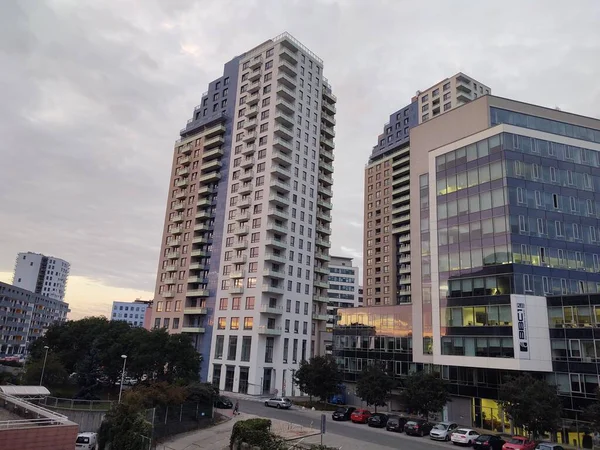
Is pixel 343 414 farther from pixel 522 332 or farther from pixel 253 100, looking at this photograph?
pixel 253 100

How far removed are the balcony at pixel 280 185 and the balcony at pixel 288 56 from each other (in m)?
26.4

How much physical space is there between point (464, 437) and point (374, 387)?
45.2 feet

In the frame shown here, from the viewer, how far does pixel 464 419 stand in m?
52.0

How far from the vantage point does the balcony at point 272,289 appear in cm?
8106

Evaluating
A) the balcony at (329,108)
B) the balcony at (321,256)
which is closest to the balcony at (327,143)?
the balcony at (329,108)

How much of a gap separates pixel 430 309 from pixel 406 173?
6358cm

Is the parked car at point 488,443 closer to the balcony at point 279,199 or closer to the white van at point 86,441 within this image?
the white van at point 86,441

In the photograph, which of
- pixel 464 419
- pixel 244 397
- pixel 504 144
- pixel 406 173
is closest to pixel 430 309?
pixel 464 419

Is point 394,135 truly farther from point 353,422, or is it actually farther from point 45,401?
point 45,401

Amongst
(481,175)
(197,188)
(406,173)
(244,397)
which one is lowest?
(244,397)

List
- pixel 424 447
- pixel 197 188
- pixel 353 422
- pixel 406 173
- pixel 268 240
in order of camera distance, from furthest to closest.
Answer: pixel 406 173 → pixel 197 188 → pixel 268 240 → pixel 353 422 → pixel 424 447

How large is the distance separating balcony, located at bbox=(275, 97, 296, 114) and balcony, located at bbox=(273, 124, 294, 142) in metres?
3.61

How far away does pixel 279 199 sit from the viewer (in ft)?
283

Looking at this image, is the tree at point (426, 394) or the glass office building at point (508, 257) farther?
the tree at point (426, 394)
